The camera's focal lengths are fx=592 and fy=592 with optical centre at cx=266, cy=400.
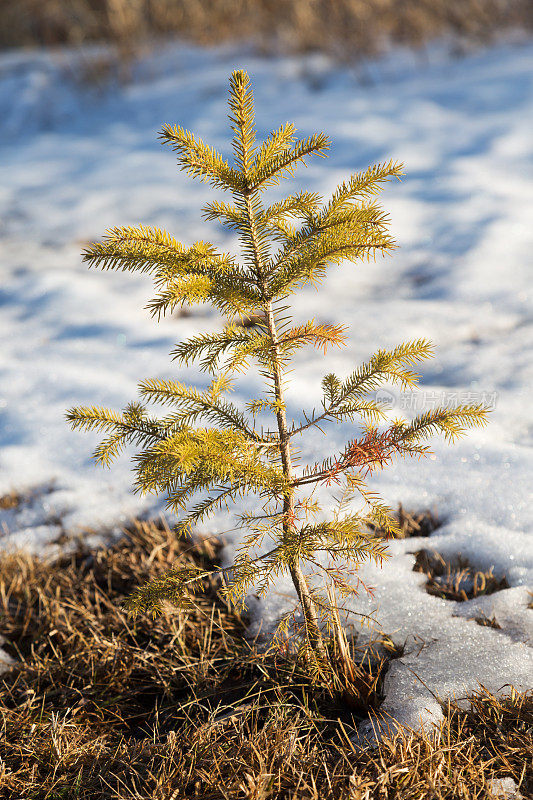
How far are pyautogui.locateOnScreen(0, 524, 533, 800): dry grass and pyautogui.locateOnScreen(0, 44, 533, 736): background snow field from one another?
0.15 m

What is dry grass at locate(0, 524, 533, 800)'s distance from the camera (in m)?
1.56

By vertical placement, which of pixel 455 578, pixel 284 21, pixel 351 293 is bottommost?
pixel 455 578

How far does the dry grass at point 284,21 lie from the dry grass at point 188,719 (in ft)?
23.4

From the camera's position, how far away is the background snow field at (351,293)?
220 centimetres

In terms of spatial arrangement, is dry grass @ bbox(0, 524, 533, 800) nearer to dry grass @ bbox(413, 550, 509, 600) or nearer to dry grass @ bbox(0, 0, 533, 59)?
dry grass @ bbox(413, 550, 509, 600)

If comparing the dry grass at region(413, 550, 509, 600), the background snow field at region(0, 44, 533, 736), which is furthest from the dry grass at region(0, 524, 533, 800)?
the dry grass at region(413, 550, 509, 600)

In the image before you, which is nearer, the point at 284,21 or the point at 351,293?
the point at 351,293

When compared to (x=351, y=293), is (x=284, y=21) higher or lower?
higher

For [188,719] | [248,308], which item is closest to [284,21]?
[248,308]

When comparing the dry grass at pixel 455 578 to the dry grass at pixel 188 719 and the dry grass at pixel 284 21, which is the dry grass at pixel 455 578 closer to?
the dry grass at pixel 188 719

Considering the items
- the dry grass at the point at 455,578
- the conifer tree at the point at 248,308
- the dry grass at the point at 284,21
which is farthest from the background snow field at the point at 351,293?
the conifer tree at the point at 248,308

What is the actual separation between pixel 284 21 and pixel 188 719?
8268 mm

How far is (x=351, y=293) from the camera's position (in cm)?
421

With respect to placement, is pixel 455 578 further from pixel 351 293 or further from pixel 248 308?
Result: pixel 351 293
